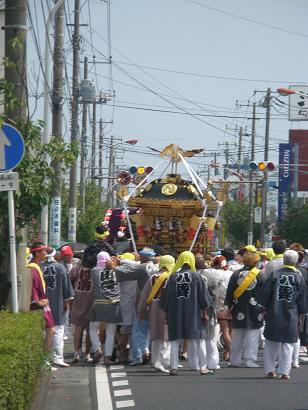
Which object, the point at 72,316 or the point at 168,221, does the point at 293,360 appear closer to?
the point at 72,316

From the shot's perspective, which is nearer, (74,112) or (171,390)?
(171,390)

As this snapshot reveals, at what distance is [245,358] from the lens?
1600 centimetres

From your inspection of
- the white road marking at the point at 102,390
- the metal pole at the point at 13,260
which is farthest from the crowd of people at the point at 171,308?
the metal pole at the point at 13,260

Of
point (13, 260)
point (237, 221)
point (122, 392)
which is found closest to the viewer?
point (13, 260)

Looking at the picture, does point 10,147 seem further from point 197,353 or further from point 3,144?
point 197,353

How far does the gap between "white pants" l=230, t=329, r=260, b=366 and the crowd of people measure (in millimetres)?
15

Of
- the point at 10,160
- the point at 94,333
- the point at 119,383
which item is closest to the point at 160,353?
the point at 94,333

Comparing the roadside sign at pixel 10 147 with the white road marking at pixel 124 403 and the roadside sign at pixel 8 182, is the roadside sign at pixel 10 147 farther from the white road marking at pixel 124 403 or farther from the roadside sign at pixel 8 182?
the white road marking at pixel 124 403

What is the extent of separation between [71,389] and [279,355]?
3001mm

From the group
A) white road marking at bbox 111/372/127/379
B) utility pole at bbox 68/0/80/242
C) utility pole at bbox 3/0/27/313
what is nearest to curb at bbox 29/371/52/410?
utility pole at bbox 3/0/27/313

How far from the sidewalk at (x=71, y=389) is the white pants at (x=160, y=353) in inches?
36.1

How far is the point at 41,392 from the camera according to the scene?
12.1 m

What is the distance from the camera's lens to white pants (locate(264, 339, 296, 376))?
14.4 meters

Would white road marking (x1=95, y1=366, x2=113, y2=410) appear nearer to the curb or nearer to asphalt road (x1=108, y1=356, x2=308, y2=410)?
asphalt road (x1=108, y1=356, x2=308, y2=410)
